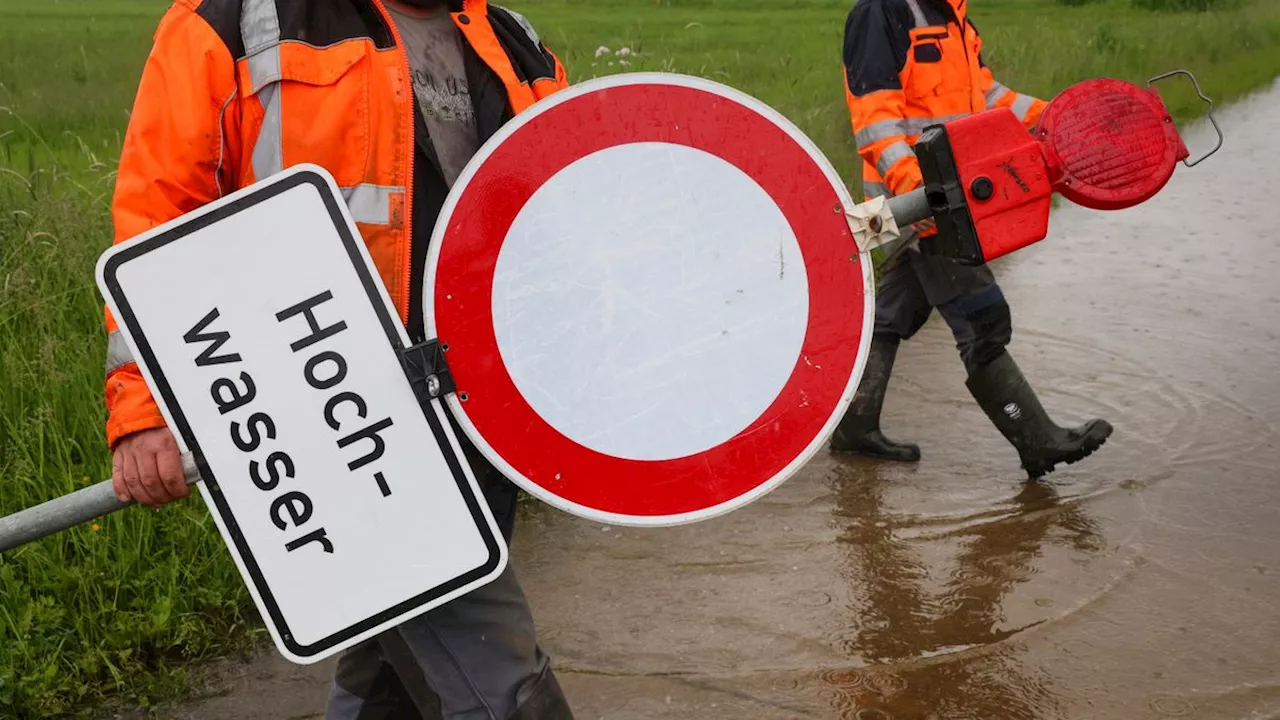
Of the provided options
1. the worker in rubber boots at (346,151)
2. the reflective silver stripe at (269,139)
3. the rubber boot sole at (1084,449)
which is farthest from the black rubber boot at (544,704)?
the rubber boot sole at (1084,449)

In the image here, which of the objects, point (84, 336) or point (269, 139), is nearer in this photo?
point (269, 139)

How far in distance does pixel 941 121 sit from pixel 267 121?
9.40 feet

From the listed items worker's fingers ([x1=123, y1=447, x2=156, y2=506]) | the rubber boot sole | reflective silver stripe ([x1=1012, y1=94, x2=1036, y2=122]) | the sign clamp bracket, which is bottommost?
the rubber boot sole

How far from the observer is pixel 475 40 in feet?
8.07

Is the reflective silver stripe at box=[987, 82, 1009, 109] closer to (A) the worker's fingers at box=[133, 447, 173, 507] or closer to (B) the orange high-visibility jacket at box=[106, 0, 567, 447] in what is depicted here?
(B) the orange high-visibility jacket at box=[106, 0, 567, 447]

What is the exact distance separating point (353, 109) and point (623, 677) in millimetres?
1730

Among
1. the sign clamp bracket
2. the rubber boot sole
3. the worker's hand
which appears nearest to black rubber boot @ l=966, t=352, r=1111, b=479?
the rubber boot sole

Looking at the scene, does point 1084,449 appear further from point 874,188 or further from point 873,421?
point 874,188

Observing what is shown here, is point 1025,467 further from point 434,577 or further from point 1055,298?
point 434,577

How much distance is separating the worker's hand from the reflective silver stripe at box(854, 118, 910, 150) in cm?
286

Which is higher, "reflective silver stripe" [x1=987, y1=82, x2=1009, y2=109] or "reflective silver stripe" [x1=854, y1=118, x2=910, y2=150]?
"reflective silver stripe" [x1=854, y1=118, x2=910, y2=150]

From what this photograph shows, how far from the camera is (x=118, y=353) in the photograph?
2148 millimetres

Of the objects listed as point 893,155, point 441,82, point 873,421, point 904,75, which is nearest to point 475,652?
point 441,82

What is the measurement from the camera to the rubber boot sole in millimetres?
4516
